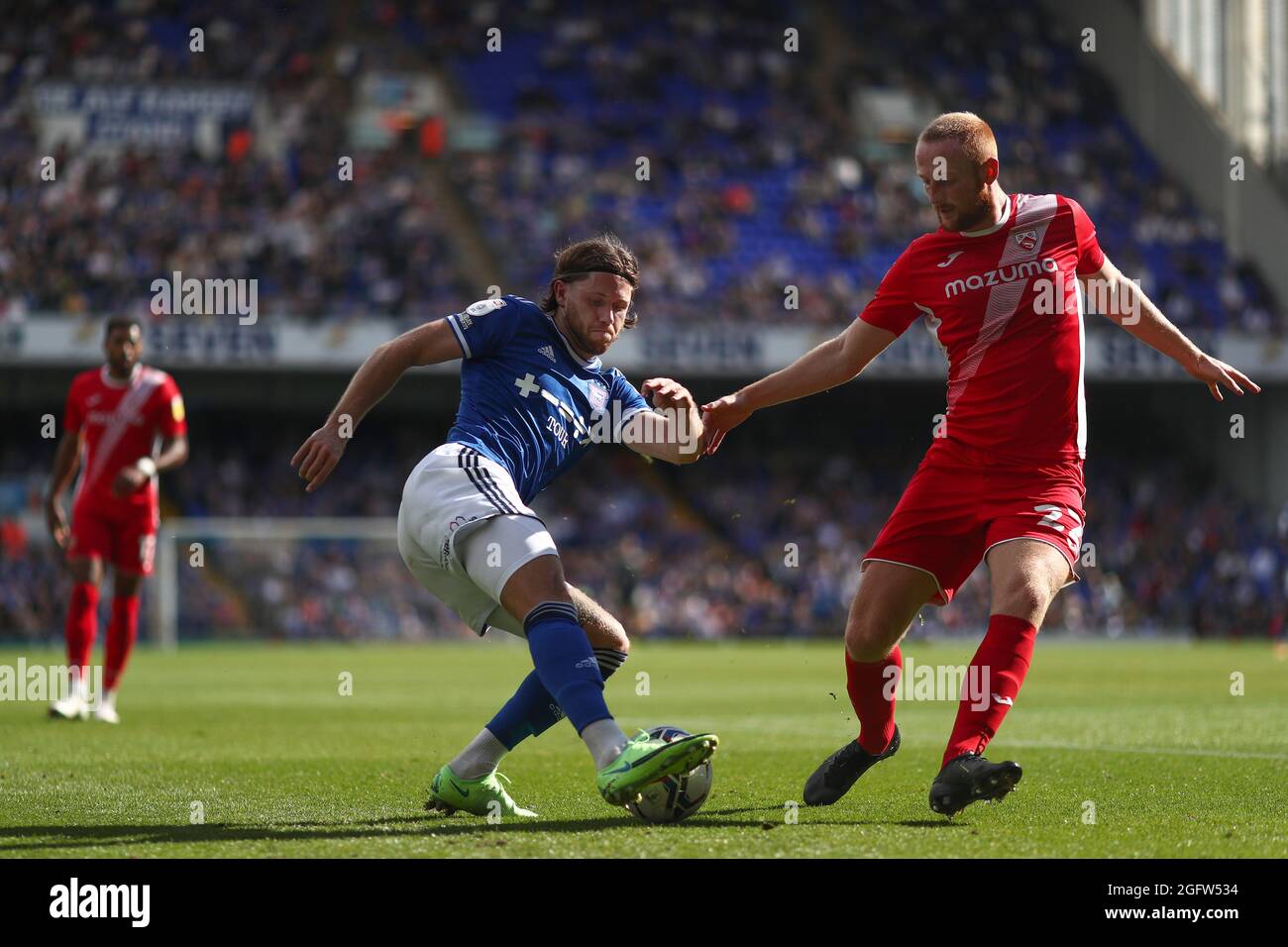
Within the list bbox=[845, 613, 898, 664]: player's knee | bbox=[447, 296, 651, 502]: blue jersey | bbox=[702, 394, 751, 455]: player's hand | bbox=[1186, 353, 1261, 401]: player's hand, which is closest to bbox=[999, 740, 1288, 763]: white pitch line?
bbox=[1186, 353, 1261, 401]: player's hand

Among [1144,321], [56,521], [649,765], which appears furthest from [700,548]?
[649,765]

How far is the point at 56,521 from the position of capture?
11227 millimetres

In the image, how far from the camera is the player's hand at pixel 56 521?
11031 mm

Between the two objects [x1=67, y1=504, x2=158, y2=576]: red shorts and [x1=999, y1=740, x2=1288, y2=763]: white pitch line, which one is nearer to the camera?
[x1=999, y1=740, x2=1288, y2=763]: white pitch line

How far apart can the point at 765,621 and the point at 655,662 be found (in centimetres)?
919

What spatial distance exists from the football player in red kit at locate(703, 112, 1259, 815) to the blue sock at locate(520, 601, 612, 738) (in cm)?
122

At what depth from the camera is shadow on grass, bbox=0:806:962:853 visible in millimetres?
5027

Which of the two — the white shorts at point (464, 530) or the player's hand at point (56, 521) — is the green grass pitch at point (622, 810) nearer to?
the white shorts at point (464, 530)

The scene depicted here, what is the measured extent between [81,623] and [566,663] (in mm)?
7007

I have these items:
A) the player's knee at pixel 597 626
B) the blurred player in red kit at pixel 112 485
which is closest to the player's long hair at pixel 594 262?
the player's knee at pixel 597 626

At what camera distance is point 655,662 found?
71.3 ft

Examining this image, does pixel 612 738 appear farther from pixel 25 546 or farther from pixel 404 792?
pixel 25 546

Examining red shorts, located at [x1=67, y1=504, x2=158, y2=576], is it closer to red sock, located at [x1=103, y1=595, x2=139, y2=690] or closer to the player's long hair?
red sock, located at [x1=103, y1=595, x2=139, y2=690]

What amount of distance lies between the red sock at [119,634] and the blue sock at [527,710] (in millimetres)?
5811
